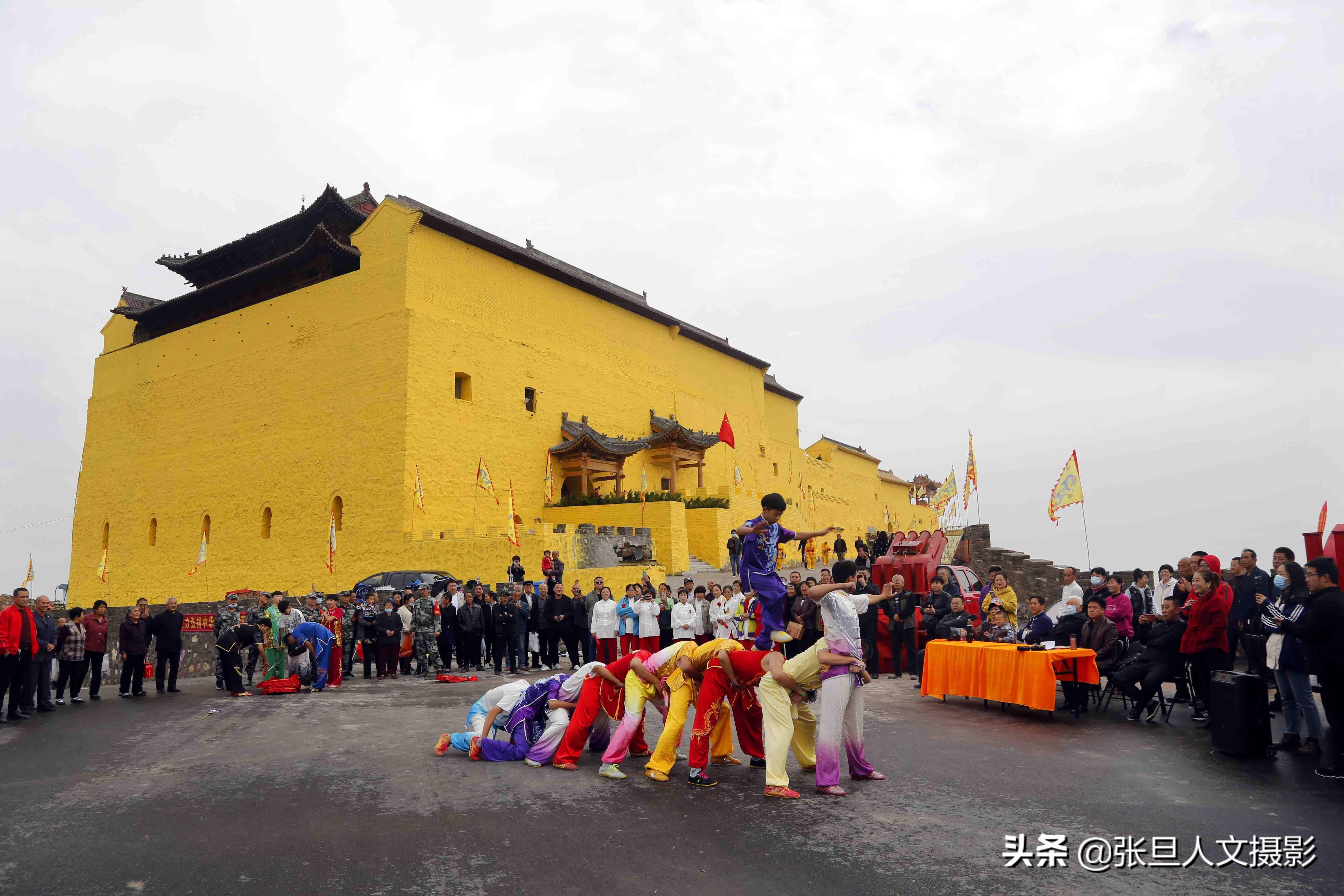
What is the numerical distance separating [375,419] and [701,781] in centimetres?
2246

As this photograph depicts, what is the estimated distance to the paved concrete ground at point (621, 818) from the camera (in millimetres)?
4281

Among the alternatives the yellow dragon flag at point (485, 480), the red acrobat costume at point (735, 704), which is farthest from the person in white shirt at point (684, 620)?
the yellow dragon flag at point (485, 480)

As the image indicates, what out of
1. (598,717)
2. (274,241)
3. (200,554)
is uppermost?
(274,241)

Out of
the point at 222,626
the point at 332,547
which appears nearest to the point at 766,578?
the point at 222,626

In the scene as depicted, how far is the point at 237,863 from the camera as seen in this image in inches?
180

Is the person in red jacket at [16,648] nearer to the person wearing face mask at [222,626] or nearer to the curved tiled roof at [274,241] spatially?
the person wearing face mask at [222,626]

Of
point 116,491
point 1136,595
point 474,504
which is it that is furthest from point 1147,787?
point 116,491

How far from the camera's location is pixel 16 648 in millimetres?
9867

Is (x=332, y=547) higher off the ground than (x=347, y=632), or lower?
higher

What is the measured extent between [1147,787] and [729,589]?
8.61 metres

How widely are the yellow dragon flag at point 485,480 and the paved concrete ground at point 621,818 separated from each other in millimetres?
16107

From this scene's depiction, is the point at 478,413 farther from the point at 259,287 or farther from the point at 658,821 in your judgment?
the point at 658,821

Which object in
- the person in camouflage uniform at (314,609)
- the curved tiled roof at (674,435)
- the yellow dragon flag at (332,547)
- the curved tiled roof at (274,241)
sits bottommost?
the person in camouflage uniform at (314,609)

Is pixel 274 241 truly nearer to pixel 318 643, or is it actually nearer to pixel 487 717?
pixel 318 643
